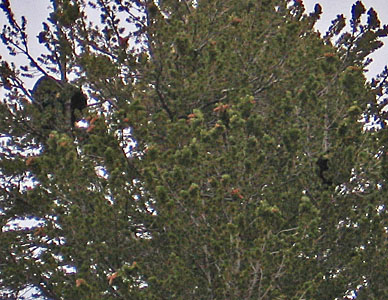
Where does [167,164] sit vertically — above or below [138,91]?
below

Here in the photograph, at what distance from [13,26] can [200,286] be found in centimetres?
466

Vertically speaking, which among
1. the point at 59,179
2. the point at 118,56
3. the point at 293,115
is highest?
the point at 118,56

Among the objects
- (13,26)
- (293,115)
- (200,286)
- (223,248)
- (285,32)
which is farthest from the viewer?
(13,26)

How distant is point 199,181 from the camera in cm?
545

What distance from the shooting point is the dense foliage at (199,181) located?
5.10 meters

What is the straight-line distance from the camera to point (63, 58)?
766 centimetres

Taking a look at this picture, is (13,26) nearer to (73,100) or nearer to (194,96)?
(73,100)

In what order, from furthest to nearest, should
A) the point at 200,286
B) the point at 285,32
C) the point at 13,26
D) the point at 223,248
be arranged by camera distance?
the point at 13,26 < the point at 285,32 < the point at 200,286 < the point at 223,248

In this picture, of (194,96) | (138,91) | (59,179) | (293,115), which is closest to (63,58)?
(138,91)

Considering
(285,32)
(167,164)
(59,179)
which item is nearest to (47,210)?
(59,179)

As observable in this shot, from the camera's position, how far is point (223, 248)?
498 cm

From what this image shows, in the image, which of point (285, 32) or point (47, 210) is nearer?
point (47, 210)

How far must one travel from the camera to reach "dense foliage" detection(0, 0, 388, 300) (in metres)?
5.10

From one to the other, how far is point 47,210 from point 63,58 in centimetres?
300
